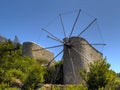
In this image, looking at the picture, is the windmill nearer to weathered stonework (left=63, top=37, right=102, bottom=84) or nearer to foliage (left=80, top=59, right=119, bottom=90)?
weathered stonework (left=63, top=37, right=102, bottom=84)

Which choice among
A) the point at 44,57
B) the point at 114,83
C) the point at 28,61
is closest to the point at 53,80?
the point at 28,61

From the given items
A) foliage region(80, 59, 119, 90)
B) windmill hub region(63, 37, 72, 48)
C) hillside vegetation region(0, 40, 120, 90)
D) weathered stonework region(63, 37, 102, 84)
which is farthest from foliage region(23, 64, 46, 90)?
weathered stonework region(63, 37, 102, 84)

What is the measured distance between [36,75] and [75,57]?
47.4 ft

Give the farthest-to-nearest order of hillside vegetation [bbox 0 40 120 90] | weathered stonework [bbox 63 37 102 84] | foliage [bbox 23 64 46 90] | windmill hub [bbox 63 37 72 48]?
weathered stonework [bbox 63 37 102 84], windmill hub [bbox 63 37 72 48], foliage [bbox 23 64 46 90], hillside vegetation [bbox 0 40 120 90]

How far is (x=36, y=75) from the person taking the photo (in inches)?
1321

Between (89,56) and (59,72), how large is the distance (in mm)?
5783

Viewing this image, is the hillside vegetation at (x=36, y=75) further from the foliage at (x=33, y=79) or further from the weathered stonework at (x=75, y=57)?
the weathered stonework at (x=75, y=57)

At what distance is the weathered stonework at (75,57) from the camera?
4488 centimetres

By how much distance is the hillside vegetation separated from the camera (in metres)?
22.9

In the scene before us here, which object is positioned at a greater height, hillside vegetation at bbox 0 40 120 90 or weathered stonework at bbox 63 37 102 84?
weathered stonework at bbox 63 37 102 84

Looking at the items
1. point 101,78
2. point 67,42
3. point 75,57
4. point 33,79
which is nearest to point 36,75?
point 33,79

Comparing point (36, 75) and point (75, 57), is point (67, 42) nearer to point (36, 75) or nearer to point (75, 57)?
point (75, 57)

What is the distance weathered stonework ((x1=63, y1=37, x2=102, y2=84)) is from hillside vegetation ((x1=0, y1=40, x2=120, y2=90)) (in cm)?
189

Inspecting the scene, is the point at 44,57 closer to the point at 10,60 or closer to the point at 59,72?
the point at 59,72
